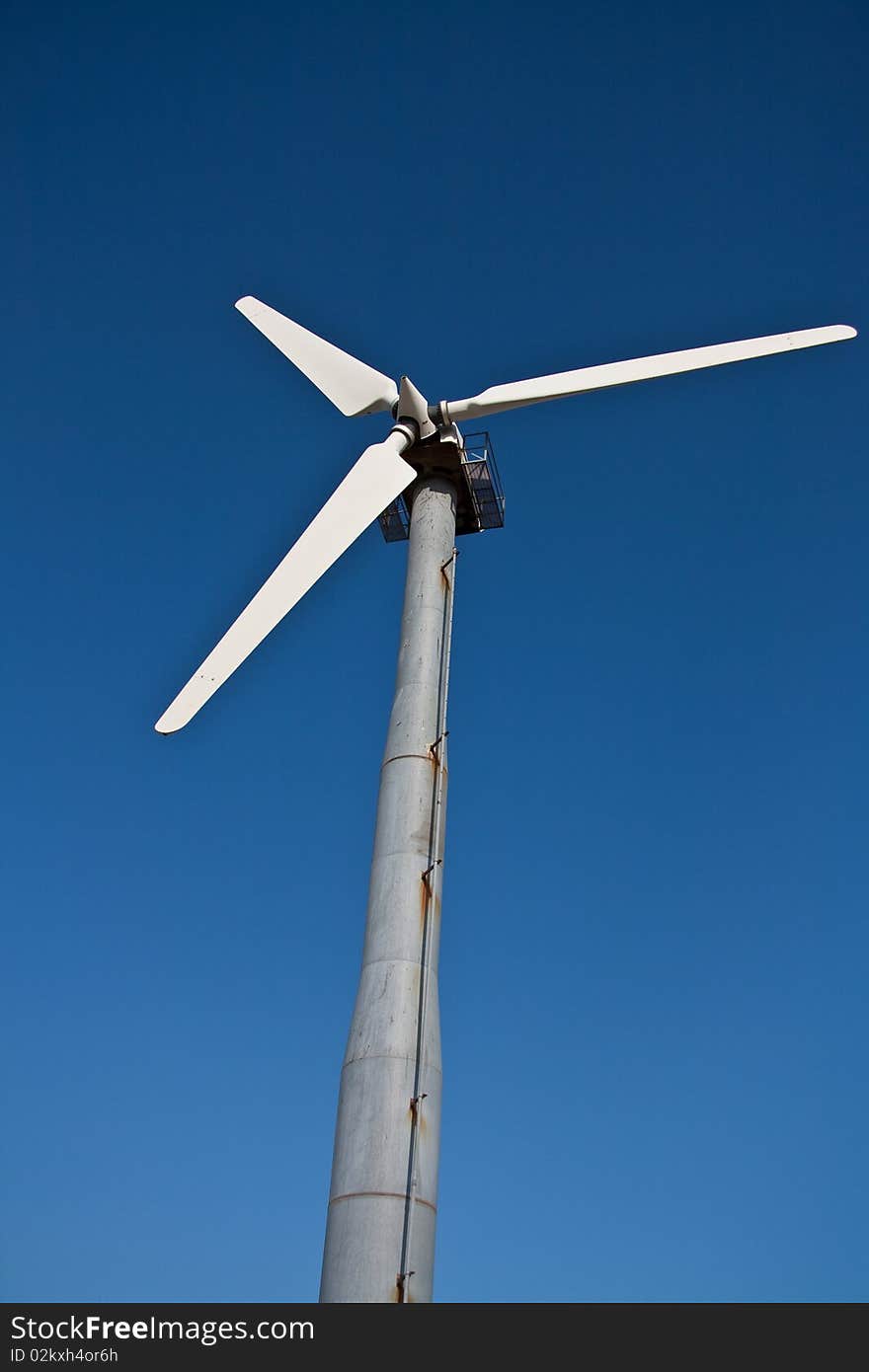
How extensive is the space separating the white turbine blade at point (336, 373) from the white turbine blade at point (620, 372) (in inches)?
88.9

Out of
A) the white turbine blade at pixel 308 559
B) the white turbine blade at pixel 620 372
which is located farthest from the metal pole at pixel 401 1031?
the white turbine blade at pixel 620 372

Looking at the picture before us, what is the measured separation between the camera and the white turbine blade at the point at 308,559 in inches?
745

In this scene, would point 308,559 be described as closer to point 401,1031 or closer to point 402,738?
point 402,738

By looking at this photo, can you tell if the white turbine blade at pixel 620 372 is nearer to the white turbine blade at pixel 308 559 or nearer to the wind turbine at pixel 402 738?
the wind turbine at pixel 402 738

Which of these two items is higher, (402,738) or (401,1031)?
(402,738)

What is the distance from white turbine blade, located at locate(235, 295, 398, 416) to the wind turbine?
0.13 feet

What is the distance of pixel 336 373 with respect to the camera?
86.1ft

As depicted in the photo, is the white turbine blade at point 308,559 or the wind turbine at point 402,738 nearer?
the wind turbine at point 402,738

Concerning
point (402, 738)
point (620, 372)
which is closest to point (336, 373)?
point (620, 372)

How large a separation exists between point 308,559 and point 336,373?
24.4 feet

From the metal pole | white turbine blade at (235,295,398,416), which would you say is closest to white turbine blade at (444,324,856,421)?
white turbine blade at (235,295,398,416)

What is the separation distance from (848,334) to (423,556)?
11.8m
